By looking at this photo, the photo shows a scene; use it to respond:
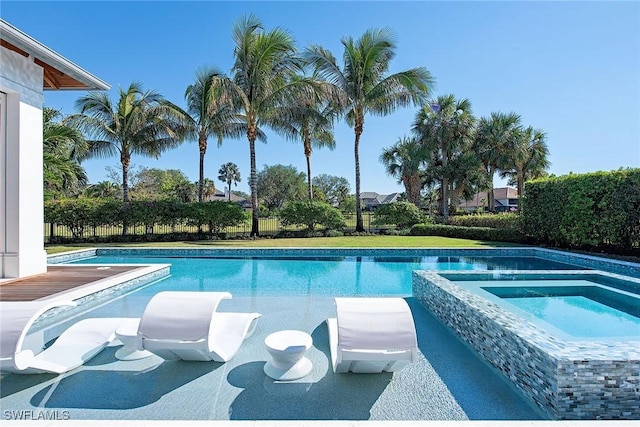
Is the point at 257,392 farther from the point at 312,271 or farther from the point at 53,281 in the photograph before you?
the point at 312,271

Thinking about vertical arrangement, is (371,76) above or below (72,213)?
above

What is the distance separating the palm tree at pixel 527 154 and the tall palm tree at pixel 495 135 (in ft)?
1.51

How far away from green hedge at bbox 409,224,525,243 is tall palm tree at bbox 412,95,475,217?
635 cm

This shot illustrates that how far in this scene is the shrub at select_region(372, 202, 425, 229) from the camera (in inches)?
798

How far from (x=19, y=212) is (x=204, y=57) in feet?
41.6

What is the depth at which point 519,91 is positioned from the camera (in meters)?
14.5

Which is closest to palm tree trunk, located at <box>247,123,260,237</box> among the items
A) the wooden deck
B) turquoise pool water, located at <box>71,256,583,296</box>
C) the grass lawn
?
the grass lawn

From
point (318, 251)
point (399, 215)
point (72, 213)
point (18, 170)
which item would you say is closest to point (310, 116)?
point (399, 215)

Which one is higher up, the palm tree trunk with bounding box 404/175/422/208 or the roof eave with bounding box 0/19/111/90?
the roof eave with bounding box 0/19/111/90

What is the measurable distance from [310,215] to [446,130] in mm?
12798

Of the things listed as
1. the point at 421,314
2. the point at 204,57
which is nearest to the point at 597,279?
the point at 421,314

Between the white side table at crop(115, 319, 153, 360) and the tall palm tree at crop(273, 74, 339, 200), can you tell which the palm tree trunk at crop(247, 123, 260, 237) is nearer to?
the tall palm tree at crop(273, 74, 339, 200)

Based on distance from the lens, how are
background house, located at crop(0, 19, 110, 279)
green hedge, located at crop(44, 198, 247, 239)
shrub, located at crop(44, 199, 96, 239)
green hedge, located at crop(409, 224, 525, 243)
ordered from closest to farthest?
background house, located at crop(0, 19, 110, 279), green hedge, located at crop(409, 224, 525, 243), shrub, located at crop(44, 199, 96, 239), green hedge, located at crop(44, 198, 247, 239)

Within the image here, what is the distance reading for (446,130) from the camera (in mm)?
24719
